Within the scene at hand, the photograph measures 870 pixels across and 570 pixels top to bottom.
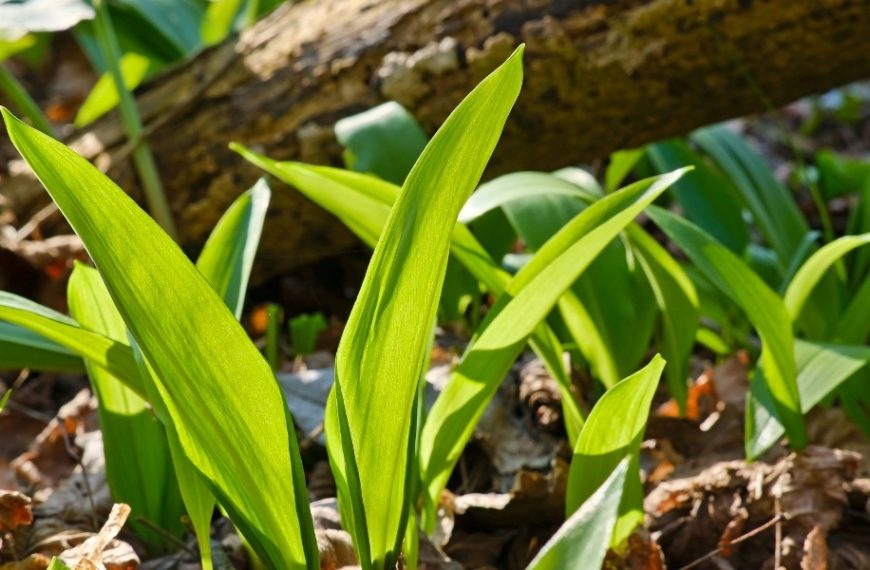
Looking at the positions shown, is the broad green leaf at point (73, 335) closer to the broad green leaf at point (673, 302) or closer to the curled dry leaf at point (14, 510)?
the curled dry leaf at point (14, 510)

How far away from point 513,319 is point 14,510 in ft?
2.09

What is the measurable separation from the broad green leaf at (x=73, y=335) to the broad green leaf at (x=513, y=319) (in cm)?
34

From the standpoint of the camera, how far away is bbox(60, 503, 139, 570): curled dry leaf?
3.12ft

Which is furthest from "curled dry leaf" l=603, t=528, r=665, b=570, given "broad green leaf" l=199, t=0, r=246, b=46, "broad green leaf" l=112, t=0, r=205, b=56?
"broad green leaf" l=199, t=0, r=246, b=46

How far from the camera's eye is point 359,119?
164 cm

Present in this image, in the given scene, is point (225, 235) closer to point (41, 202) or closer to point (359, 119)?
point (359, 119)

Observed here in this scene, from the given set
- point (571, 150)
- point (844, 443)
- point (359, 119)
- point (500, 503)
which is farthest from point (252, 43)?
point (844, 443)

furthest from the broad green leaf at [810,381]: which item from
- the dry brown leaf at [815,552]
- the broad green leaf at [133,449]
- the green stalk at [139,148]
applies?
the green stalk at [139,148]

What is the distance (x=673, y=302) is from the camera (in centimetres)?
136

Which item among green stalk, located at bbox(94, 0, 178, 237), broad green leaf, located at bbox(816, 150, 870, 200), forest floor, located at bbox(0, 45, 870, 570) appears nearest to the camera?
forest floor, located at bbox(0, 45, 870, 570)

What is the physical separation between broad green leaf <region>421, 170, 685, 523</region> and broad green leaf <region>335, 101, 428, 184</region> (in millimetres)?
548

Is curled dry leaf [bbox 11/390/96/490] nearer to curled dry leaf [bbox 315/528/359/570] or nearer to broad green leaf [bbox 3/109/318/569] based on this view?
curled dry leaf [bbox 315/528/359/570]

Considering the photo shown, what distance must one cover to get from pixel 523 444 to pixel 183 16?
166cm

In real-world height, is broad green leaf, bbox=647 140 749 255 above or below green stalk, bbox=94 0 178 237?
below
